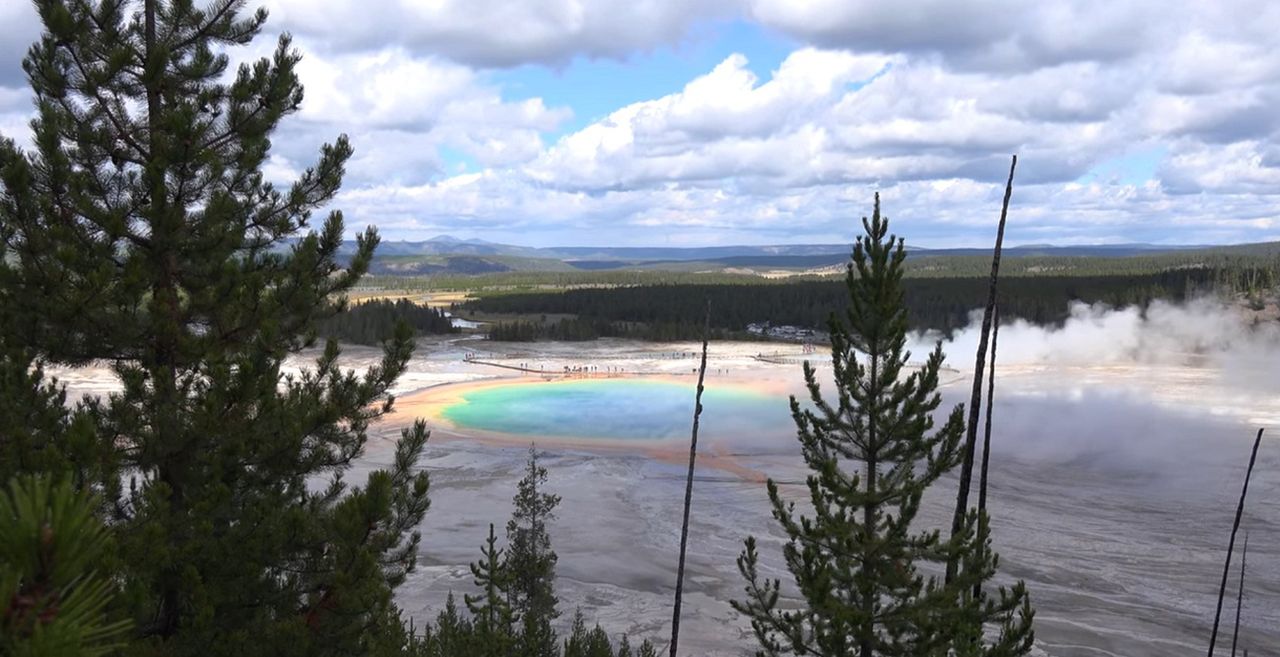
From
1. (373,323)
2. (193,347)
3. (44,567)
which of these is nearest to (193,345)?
(193,347)

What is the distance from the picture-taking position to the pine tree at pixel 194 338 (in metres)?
6.05

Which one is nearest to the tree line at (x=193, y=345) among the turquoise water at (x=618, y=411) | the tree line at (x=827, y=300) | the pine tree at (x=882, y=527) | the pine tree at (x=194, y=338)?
the pine tree at (x=194, y=338)

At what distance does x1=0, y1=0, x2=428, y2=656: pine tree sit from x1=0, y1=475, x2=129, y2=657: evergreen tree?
4142mm

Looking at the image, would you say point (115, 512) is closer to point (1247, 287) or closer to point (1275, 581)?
point (1275, 581)

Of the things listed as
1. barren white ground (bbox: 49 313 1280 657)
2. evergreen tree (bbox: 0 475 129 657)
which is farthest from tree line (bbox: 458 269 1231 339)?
evergreen tree (bbox: 0 475 129 657)

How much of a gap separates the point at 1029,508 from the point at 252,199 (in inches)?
1093

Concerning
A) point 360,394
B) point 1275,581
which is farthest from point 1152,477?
point 360,394

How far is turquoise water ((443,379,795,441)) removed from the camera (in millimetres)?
42406

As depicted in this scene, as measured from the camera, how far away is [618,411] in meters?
48.1

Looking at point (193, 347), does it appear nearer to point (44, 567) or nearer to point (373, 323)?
point (44, 567)

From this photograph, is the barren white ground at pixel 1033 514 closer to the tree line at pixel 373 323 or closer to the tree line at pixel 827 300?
the tree line at pixel 373 323

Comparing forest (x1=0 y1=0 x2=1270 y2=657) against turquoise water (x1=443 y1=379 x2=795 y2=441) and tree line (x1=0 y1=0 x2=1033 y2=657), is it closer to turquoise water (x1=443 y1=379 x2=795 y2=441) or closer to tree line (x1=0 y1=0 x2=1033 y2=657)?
tree line (x1=0 y1=0 x2=1033 y2=657)

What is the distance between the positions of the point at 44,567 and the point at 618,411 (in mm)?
46621

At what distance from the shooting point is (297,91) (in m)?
7.46
